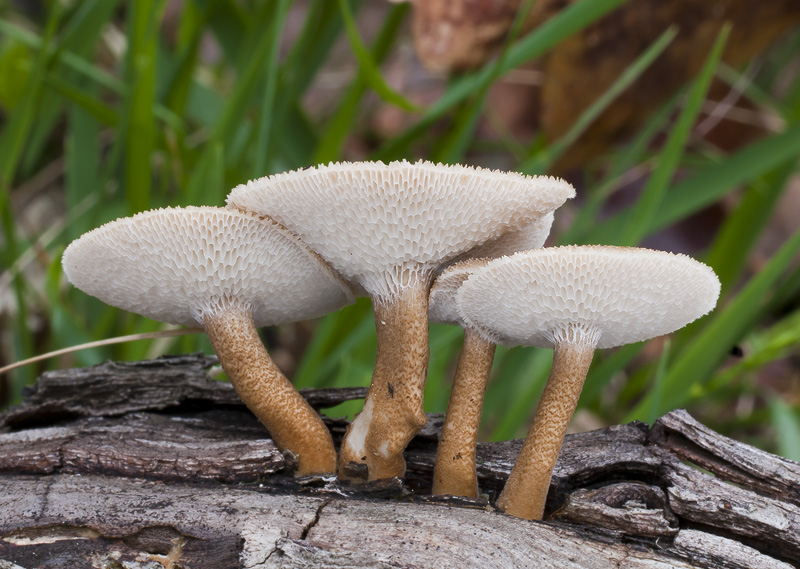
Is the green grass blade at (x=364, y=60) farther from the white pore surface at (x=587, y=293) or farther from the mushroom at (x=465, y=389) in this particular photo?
the white pore surface at (x=587, y=293)

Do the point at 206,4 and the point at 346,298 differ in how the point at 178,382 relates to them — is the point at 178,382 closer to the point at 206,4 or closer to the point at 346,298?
the point at 346,298

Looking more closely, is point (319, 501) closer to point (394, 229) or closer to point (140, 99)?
point (394, 229)

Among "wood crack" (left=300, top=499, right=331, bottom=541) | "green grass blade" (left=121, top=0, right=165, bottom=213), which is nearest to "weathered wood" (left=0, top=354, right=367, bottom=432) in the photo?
"wood crack" (left=300, top=499, right=331, bottom=541)

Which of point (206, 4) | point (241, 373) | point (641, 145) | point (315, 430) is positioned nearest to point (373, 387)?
point (315, 430)

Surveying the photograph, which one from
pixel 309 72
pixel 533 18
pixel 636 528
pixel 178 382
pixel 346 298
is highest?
pixel 533 18

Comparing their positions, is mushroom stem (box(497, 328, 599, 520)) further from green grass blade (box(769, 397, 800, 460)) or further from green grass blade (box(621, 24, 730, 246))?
green grass blade (box(769, 397, 800, 460))

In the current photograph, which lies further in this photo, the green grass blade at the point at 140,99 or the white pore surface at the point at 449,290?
the green grass blade at the point at 140,99

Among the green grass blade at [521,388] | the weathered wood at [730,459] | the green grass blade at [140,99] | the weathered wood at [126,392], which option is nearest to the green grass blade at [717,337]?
the green grass blade at [521,388]
